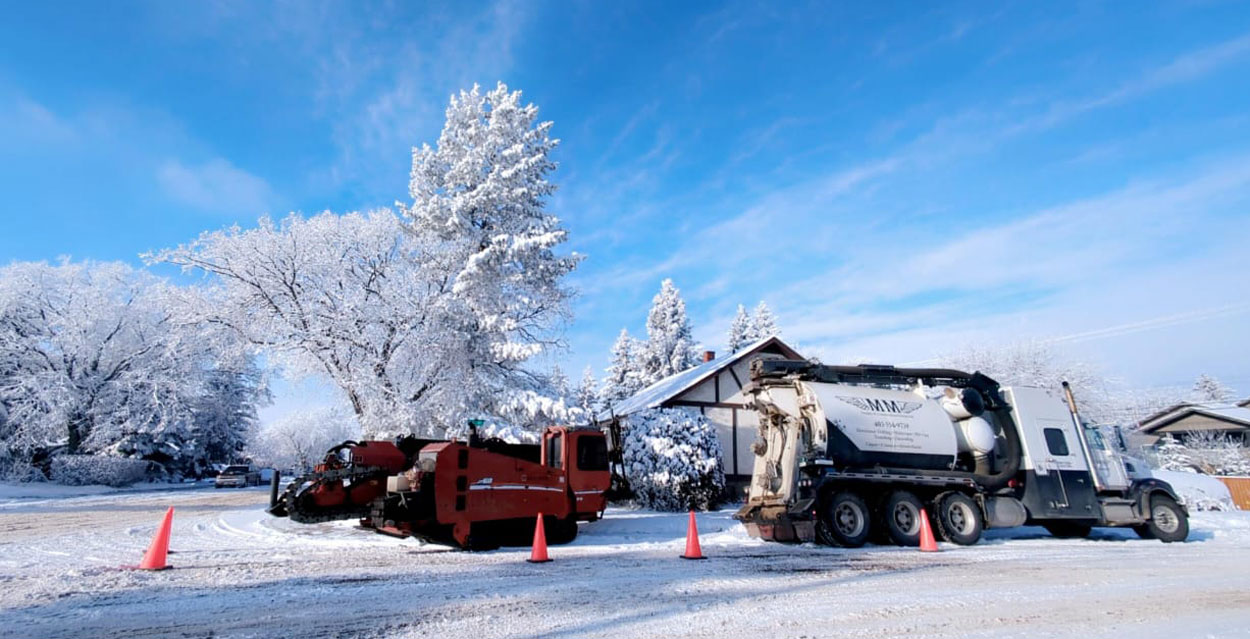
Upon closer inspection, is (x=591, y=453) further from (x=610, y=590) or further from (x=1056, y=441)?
(x=1056, y=441)

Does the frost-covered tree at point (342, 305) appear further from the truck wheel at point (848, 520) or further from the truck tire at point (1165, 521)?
the truck tire at point (1165, 521)

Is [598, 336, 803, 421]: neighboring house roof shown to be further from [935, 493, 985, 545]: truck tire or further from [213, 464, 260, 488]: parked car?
[213, 464, 260, 488]: parked car

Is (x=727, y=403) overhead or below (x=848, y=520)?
overhead

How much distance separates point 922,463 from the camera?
12.3m

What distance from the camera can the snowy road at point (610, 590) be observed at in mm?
5371

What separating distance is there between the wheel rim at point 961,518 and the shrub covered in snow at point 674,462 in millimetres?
6906

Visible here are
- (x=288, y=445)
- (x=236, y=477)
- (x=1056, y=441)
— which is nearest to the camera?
(x=1056, y=441)

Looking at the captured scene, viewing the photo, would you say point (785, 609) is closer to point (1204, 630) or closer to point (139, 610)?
point (1204, 630)

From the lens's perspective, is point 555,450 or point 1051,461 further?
point 1051,461

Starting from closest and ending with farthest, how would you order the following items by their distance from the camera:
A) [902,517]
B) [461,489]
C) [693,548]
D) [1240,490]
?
[693,548], [461,489], [902,517], [1240,490]

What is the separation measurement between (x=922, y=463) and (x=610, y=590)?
26.3 ft

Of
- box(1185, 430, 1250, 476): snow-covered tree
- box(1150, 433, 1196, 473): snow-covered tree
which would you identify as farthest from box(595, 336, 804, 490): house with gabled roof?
box(1185, 430, 1250, 476): snow-covered tree

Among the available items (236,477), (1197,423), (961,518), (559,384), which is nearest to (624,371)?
(236,477)

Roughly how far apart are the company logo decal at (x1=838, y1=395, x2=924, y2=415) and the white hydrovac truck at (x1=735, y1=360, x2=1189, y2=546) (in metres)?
0.03
